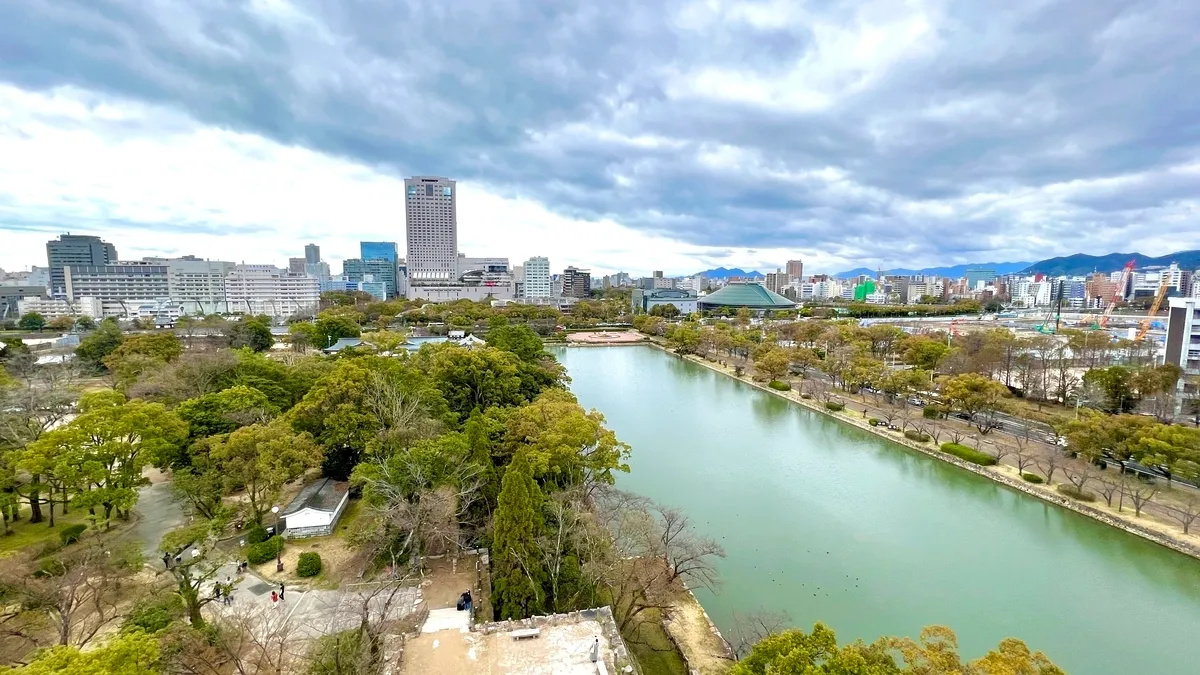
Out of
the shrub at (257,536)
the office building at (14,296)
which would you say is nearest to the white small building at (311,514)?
the shrub at (257,536)

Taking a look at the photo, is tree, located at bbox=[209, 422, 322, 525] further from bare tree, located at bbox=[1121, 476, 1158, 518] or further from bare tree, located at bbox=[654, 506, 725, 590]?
bare tree, located at bbox=[1121, 476, 1158, 518]

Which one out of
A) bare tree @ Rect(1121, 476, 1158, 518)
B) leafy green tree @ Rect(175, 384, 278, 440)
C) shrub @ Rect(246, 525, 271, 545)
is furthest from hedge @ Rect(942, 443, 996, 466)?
leafy green tree @ Rect(175, 384, 278, 440)

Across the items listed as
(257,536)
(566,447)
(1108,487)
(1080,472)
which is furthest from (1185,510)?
(257,536)

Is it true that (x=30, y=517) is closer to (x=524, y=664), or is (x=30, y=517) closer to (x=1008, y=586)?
(x=524, y=664)

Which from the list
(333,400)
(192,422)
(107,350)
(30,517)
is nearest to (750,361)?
(333,400)

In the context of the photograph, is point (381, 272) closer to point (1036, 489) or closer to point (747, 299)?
point (747, 299)

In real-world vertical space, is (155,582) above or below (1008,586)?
above

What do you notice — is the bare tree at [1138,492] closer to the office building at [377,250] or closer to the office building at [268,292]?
the office building at [268,292]
